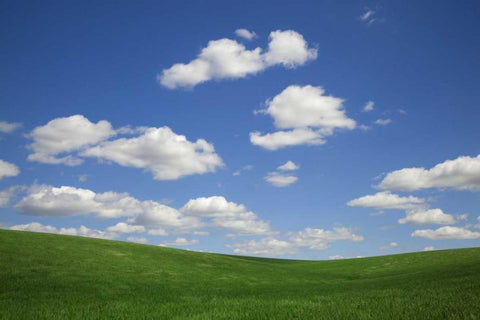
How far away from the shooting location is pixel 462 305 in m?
12.6

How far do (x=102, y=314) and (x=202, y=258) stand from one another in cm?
4554

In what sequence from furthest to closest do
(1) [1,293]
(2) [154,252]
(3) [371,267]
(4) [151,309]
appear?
(3) [371,267] < (2) [154,252] < (1) [1,293] < (4) [151,309]

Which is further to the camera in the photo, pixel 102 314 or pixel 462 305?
pixel 102 314

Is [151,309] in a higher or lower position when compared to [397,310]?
lower

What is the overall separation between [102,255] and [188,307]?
32772 mm

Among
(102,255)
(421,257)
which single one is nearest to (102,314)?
(102,255)

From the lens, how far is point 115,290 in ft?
95.2

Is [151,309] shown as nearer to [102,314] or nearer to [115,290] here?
[102,314]

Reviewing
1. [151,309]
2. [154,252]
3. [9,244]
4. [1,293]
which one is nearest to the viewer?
[151,309]

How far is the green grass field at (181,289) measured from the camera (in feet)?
45.8

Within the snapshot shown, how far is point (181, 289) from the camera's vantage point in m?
31.7

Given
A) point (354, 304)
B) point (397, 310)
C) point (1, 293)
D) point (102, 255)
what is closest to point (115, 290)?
point (1, 293)

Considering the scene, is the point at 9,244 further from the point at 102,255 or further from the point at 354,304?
the point at 354,304

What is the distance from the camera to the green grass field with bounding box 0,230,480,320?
13969 millimetres
